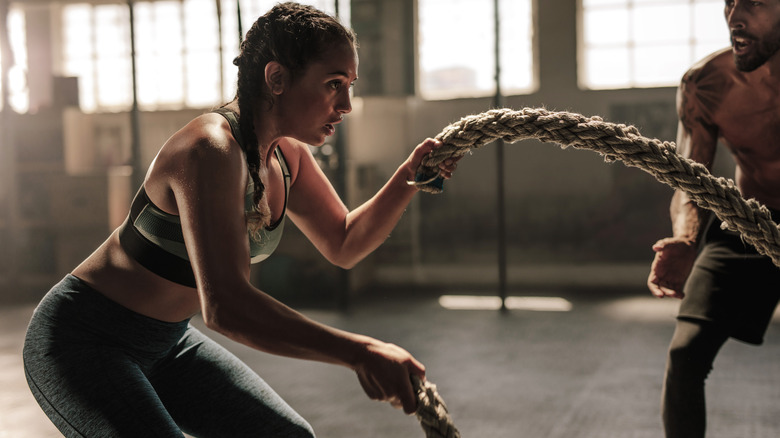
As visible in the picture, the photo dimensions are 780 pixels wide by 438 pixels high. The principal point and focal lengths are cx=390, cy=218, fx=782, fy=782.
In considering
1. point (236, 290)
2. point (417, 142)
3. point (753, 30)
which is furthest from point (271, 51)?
point (417, 142)

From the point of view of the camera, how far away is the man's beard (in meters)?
1.74

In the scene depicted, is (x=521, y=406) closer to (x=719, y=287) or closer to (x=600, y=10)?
(x=719, y=287)

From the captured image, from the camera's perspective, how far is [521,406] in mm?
3311

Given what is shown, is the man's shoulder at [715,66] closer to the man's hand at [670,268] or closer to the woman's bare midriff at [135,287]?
the man's hand at [670,268]

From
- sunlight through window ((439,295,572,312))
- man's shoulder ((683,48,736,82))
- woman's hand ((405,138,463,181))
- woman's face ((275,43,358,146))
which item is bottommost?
sunlight through window ((439,295,572,312))

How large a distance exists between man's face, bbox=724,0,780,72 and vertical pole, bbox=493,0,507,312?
3.60 m

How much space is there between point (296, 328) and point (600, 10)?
5.57 m

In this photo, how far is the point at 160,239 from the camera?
1.17 metres

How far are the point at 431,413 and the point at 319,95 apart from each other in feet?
1.60

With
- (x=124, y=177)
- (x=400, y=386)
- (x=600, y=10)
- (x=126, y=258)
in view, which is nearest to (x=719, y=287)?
(x=400, y=386)

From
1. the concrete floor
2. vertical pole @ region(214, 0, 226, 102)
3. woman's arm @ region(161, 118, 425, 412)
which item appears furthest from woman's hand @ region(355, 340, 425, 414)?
vertical pole @ region(214, 0, 226, 102)

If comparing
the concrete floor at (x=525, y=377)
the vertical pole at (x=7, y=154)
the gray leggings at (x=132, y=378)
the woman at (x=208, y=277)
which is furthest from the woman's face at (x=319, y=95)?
the vertical pole at (x=7, y=154)

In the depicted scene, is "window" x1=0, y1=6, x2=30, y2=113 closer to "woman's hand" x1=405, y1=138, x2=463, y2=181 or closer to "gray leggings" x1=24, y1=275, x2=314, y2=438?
"gray leggings" x1=24, y1=275, x2=314, y2=438

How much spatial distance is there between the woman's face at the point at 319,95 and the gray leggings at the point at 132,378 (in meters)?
0.39
